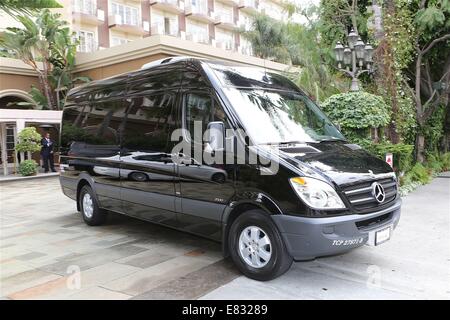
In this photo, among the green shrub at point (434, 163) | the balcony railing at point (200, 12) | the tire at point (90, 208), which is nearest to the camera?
the tire at point (90, 208)

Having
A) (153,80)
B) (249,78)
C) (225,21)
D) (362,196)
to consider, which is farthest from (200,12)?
(362,196)

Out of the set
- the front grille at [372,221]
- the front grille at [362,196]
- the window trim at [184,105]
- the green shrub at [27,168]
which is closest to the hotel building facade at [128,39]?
the green shrub at [27,168]

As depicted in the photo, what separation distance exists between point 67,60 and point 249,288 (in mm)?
18375

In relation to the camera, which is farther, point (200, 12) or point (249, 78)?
point (200, 12)

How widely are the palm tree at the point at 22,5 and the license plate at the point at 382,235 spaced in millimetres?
6698

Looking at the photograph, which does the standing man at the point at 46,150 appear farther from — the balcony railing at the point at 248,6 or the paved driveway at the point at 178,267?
the balcony railing at the point at 248,6

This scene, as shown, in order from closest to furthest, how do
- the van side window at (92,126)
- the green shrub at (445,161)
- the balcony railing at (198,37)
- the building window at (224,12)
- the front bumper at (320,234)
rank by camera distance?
the front bumper at (320,234)
the van side window at (92,126)
the green shrub at (445,161)
the balcony railing at (198,37)
the building window at (224,12)

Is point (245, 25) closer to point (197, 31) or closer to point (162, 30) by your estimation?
point (197, 31)

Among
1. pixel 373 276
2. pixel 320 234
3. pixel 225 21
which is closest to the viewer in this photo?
pixel 320 234

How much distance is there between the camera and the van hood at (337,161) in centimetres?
421

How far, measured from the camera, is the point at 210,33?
39.7 meters

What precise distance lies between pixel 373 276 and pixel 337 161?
135 cm

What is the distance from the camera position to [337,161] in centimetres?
448
